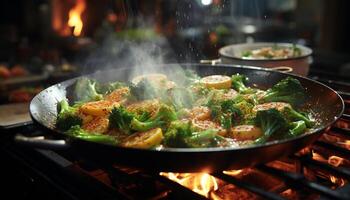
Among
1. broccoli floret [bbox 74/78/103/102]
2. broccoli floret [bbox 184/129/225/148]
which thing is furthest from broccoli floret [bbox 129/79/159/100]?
broccoli floret [bbox 184/129/225/148]

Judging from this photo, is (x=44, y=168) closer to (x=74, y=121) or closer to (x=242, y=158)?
(x=74, y=121)

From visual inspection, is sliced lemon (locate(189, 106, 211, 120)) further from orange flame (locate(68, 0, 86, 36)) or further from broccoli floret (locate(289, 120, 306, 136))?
orange flame (locate(68, 0, 86, 36))

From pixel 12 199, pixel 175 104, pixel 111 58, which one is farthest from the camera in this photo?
pixel 111 58

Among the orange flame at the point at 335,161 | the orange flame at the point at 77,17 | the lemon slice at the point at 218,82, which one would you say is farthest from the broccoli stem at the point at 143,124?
the orange flame at the point at 77,17

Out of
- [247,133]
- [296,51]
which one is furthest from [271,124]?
[296,51]

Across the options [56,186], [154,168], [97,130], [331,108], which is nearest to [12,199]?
[56,186]

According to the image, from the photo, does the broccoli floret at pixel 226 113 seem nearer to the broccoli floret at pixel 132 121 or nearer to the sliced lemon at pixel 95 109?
the broccoli floret at pixel 132 121

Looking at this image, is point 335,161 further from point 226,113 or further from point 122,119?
point 122,119
